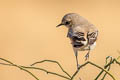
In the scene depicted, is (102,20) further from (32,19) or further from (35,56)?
(35,56)

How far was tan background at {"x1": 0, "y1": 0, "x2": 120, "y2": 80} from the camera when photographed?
5.38 m

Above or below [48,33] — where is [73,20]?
above

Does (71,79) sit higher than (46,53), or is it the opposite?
(71,79)

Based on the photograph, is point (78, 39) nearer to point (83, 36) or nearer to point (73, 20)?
point (83, 36)

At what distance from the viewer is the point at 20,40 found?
644 cm

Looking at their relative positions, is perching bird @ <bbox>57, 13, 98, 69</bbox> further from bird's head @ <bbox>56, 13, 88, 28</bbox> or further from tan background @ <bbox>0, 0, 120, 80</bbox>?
tan background @ <bbox>0, 0, 120, 80</bbox>

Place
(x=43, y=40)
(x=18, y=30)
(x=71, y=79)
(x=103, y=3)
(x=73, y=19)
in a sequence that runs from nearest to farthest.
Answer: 1. (x=71, y=79)
2. (x=73, y=19)
3. (x=43, y=40)
4. (x=18, y=30)
5. (x=103, y=3)

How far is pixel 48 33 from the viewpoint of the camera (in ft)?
21.4

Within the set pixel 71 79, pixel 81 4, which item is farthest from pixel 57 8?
pixel 71 79

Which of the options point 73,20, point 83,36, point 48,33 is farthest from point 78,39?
point 48,33

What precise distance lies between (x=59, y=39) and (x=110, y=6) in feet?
5.32

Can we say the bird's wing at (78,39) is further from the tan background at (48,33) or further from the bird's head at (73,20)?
the tan background at (48,33)

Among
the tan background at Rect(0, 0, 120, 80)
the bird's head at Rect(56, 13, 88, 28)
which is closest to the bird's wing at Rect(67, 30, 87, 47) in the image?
the bird's head at Rect(56, 13, 88, 28)

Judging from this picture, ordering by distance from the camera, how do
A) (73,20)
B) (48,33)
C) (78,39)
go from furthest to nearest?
(48,33) → (73,20) → (78,39)
